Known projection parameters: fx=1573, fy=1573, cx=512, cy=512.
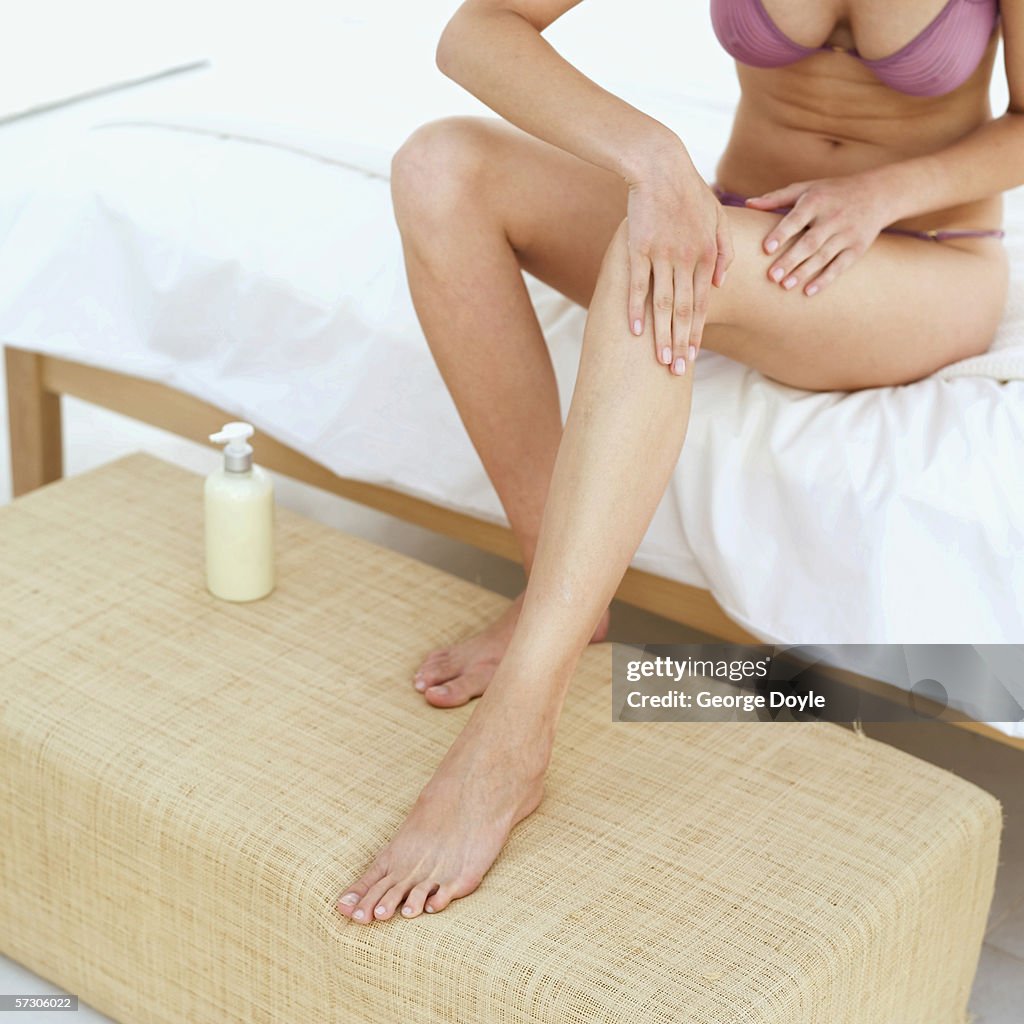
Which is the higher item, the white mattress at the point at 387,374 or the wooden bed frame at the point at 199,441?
the white mattress at the point at 387,374

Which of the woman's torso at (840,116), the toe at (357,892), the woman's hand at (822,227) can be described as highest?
the woman's torso at (840,116)

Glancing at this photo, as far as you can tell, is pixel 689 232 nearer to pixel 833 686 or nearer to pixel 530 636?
pixel 530 636

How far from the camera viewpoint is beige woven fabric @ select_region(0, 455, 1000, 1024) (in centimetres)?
117

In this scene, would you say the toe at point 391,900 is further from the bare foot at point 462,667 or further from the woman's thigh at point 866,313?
the woman's thigh at point 866,313

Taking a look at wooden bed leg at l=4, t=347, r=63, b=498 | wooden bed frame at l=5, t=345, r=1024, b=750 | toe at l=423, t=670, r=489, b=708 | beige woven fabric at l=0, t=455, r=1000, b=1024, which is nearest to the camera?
beige woven fabric at l=0, t=455, r=1000, b=1024

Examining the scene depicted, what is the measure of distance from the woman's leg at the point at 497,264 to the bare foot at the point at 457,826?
185mm

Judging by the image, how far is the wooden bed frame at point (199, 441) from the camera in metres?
1.72

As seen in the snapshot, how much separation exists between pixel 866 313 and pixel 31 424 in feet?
4.09

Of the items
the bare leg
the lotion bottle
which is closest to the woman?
the bare leg

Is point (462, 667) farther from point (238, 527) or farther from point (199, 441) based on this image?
point (199, 441)

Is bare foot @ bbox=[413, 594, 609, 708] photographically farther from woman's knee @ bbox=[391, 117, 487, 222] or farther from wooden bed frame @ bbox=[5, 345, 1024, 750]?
woman's knee @ bbox=[391, 117, 487, 222]

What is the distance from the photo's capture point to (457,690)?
4.76 feet

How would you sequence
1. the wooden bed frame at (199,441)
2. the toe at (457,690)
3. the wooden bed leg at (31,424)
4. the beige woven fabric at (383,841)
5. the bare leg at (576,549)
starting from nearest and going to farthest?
the beige woven fabric at (383,841) → the bare leg at (576,549) → the toe at (457,690) → the wooden bed frame at (199,441) → the wooden bed leg at (31,424)

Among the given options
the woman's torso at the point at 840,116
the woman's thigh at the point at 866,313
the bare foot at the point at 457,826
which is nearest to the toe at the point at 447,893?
the bare foot at the point at 457,826
